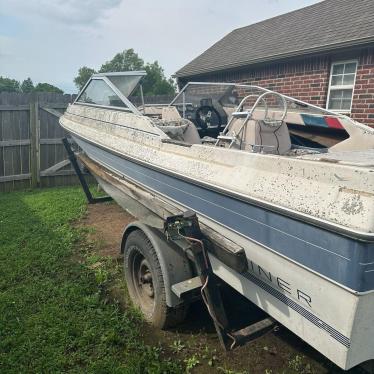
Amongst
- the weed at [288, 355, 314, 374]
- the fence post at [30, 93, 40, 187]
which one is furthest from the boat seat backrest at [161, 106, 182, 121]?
the fence post at [30, 93, 40, 187]

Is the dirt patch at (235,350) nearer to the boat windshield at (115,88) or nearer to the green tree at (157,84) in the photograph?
the boat windshield at (115,88)

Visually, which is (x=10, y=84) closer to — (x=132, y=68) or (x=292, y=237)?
(x=132, y=68)

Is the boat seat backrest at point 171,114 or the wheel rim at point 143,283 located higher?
the boat seat backrest at point 171,114

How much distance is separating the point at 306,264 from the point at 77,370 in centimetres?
177

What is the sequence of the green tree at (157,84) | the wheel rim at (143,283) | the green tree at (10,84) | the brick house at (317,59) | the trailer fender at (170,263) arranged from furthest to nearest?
the green tree at (10,84) < the green tree at (157,84) < the brick house at (317,59) < the wheel rim at (143,283) < the trailer fender at (170,263)

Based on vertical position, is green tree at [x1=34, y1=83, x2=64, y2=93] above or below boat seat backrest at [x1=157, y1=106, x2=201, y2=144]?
above

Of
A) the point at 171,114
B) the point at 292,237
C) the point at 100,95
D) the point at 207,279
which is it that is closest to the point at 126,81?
the point at 100,95

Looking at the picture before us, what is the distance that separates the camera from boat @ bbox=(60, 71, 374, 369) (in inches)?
62.6

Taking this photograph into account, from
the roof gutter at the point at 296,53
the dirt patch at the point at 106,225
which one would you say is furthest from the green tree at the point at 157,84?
the dirt patch at the point at 106,225

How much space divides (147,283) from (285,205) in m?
1.72

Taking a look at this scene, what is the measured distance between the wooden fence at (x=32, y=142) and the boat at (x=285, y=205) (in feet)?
15.0

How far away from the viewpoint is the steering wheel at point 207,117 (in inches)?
177

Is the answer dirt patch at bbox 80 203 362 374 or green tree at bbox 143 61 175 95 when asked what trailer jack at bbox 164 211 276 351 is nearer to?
dirt patch at bbox 80 203 362 374

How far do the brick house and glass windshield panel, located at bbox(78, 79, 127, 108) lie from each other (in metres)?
4.83
